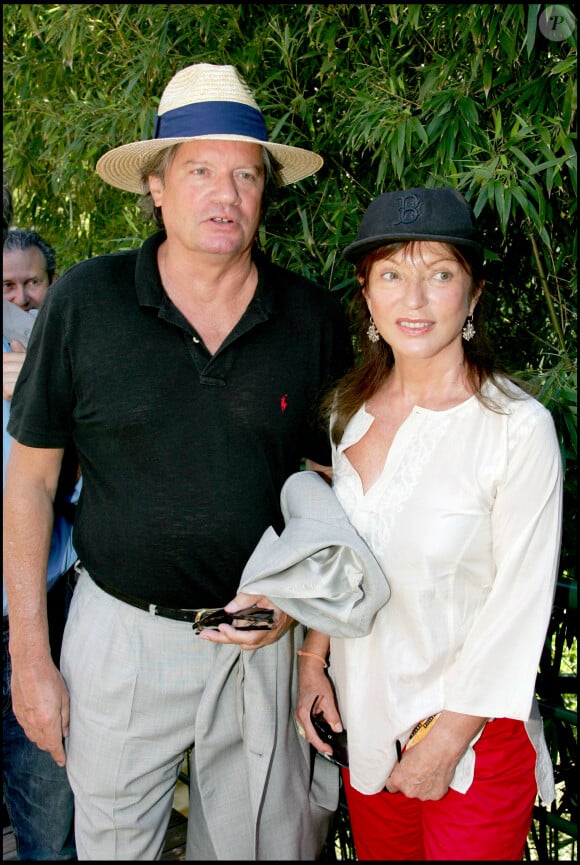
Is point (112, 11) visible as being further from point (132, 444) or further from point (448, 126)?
point (132, 444)

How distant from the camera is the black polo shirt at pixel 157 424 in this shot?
1988 mm

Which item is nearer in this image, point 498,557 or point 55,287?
point 498,557

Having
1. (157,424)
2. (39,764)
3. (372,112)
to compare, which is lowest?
(39,764)

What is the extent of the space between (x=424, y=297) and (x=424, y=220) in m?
0.15

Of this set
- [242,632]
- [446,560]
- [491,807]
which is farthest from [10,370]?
[491,807]

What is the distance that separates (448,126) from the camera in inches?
87.7

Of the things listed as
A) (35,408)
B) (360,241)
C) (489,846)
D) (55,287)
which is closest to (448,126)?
(360,241)

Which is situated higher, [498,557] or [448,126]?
[448,126]

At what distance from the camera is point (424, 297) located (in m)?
1.76

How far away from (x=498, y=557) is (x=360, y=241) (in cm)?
69

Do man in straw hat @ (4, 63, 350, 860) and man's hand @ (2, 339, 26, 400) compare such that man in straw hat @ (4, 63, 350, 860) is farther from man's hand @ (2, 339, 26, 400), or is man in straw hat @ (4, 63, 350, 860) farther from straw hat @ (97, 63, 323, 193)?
man's hand @ (2, 339, 26, 400)

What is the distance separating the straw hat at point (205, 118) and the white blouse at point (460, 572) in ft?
2.65

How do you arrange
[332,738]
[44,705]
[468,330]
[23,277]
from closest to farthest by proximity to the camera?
[468,330]
[332,738]
[44,705]
[23,277]

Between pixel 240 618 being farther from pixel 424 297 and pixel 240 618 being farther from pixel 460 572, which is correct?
pixel 424 297
